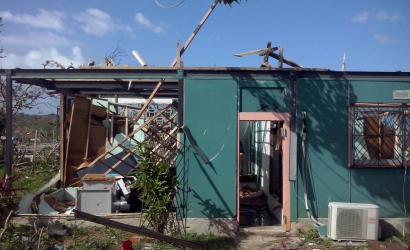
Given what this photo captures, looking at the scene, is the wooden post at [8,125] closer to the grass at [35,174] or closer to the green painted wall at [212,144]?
the green painted wall at [212,144]

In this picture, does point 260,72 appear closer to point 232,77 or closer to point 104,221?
point 232,77

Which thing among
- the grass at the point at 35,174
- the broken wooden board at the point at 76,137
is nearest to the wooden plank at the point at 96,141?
the broken wooden board at the point at 76,137

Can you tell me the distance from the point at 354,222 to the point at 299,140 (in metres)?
1.96

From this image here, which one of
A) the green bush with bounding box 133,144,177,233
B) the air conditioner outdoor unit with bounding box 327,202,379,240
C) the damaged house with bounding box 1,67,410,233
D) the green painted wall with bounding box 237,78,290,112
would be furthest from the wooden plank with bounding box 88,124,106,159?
the air conditioner outdoor unit with bounding box 327,202,379,240

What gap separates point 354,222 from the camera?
8.94 meters

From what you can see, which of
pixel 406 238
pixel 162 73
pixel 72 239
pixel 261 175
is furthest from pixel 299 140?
pixel 72 239

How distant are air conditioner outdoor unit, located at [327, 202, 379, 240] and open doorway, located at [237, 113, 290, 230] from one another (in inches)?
40.3

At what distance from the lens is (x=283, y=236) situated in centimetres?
930

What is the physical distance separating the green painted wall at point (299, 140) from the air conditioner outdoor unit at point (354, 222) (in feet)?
2.27

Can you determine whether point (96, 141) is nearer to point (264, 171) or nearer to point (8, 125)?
point (8, 125)

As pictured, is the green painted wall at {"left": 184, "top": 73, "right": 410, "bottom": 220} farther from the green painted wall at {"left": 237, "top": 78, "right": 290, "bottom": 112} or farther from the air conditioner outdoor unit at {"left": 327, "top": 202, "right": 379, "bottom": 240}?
the air conditioner outdoor unit at {"left": 327, "top": 202, "right": 379, "bottom": 240}

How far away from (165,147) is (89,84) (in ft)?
9.01

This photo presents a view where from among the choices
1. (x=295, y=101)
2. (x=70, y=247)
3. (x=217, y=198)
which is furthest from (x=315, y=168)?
(x=70, y=247)

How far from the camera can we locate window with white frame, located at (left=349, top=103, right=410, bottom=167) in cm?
964
